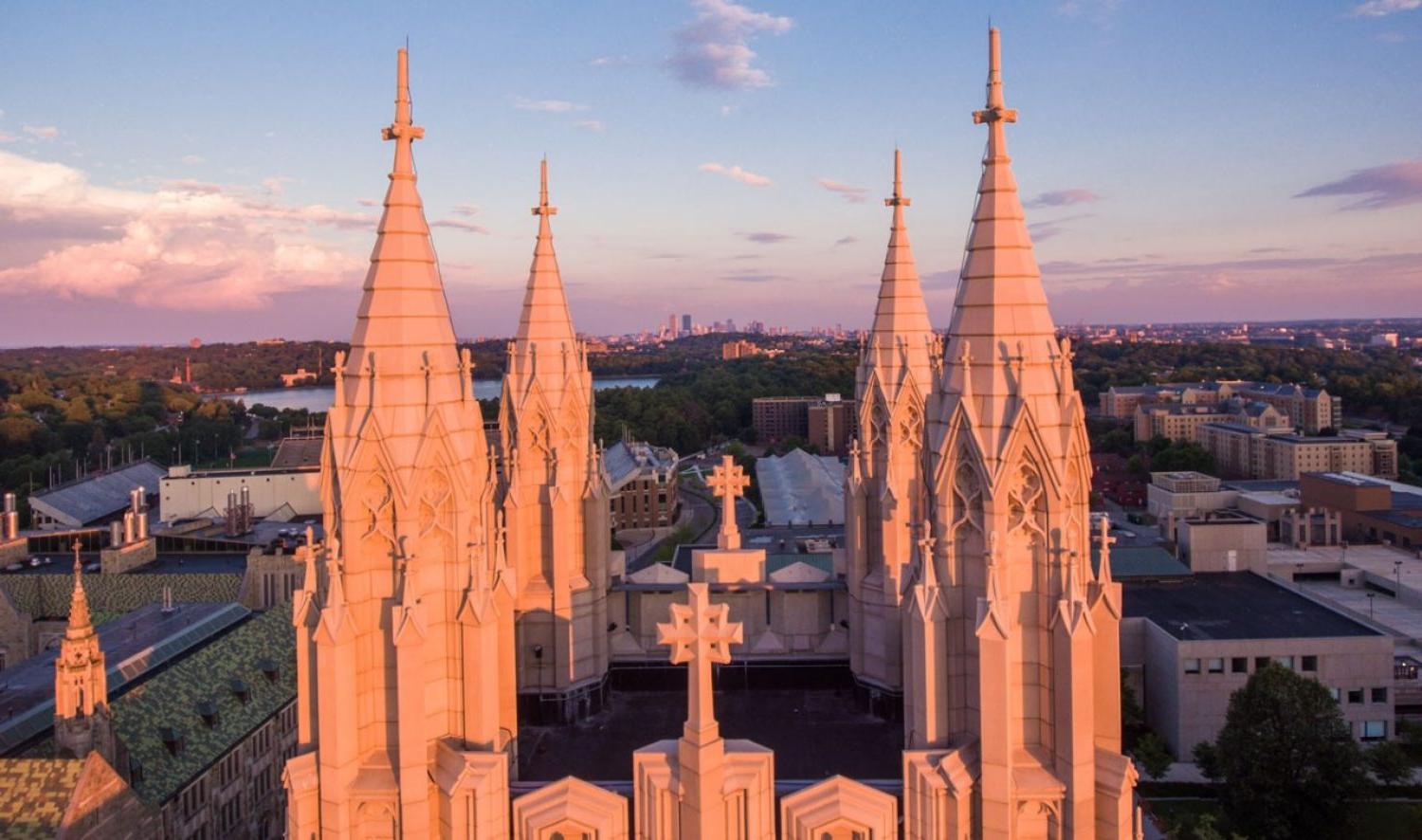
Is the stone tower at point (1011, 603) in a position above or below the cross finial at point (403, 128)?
below

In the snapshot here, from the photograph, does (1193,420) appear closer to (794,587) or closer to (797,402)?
(797,402)

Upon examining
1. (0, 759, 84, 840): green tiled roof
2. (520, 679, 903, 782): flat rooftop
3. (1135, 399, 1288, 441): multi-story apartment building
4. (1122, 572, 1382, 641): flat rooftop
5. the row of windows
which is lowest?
the row of windows

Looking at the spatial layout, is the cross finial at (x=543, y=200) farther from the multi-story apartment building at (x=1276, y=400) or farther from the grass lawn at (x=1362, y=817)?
the multi-story apartment building at (x=1276, y=400)

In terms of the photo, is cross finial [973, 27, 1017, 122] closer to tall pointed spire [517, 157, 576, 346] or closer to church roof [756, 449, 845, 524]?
tall pointed spire [517, 157, 576, 346]

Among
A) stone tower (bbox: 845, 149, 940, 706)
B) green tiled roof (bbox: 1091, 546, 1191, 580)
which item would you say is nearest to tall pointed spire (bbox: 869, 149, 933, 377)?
stone tower (bbox: 845, 149, 940, 706)

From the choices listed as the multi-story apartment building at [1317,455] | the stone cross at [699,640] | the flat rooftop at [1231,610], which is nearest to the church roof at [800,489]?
the flat rooftop at [1231,610]

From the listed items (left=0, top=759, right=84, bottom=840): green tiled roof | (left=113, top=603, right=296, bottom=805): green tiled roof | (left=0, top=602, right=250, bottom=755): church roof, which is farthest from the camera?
(left=113, top=603, right=296, bottom=805): green tiled roof

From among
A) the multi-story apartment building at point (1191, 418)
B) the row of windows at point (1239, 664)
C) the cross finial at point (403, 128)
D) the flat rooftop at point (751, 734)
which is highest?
the cross finial at point (403, 128)
